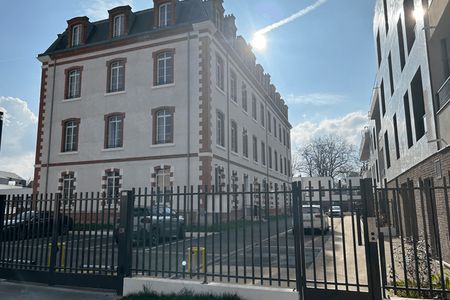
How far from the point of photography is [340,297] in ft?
18.3

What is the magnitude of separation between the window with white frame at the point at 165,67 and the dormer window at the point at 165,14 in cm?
201

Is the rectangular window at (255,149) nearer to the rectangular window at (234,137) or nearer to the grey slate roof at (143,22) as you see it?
the rectangular window at (234,137)

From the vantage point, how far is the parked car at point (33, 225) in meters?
7.84

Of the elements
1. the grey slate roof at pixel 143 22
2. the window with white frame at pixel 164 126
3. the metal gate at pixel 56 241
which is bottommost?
the metal gate at pixel 56 241

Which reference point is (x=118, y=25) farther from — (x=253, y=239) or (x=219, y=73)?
(x=253, y=239)

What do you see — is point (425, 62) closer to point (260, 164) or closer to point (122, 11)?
point (122, 11)

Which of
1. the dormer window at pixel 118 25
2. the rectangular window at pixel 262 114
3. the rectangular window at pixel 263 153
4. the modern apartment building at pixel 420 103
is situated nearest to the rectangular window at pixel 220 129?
the dormer window at pixel 118 25

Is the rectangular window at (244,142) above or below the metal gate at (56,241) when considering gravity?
above

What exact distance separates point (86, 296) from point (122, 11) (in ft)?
69.1

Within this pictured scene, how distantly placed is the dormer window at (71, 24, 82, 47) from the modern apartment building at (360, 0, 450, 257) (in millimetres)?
19348

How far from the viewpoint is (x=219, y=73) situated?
906 inches

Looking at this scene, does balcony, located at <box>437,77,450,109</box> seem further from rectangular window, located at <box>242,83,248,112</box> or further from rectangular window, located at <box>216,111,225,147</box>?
rectangular window, located at <box>242,83,248,112</box>

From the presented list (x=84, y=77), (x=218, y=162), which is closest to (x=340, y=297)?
(x=218, y=162)

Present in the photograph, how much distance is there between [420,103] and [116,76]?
1809 cm
